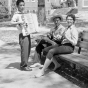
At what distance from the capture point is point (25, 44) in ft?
20.3

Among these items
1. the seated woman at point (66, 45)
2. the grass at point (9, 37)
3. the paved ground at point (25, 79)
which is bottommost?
the paved ground at point (25, 79)

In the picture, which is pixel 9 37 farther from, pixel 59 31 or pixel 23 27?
pixel 23 27

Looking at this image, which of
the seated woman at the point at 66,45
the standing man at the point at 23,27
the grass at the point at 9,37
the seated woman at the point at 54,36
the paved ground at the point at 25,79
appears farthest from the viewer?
the grass at the point at 9,37

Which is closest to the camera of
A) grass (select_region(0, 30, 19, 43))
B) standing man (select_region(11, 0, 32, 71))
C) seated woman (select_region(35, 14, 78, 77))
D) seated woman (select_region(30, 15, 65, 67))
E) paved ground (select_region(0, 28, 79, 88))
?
paved ground (select_region(0, 28, 79, 88))

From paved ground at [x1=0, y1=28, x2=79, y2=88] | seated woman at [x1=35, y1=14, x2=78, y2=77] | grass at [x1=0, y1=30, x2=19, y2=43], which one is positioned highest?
seated woman at [x1=35, y1=14, x2=78, y2=77]

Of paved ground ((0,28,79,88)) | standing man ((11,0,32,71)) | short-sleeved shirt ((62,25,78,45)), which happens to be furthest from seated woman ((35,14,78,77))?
standing man ((11,0,32,71))

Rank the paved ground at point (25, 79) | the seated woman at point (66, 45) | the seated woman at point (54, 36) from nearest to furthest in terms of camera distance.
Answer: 1. the paved ground at point (25, 79)
2. the seated woman at point (66, 45)
3. the seated woman at point (54, 36)

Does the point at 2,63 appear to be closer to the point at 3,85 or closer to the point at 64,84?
the point at 3,85

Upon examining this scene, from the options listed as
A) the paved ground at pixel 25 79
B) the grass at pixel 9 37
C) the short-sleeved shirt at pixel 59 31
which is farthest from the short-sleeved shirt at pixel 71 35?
the grass at pixel 9 37

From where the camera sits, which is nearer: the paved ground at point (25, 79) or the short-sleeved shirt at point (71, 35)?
the paved ground at point (25, 79)

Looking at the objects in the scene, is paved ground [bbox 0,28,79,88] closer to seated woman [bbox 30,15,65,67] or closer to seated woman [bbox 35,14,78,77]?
seated woman [bbox 35,14,78,77]

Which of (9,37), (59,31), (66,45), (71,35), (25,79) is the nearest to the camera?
(25,79)

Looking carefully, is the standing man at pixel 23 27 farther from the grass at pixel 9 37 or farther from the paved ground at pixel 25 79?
the grass at pixel 9 37

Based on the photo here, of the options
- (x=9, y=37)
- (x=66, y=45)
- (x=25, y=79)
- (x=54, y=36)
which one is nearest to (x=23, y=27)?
(x=54, y=36)
